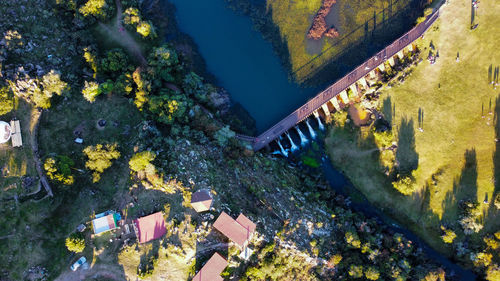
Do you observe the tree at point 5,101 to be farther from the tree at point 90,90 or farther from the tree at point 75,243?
the tree at point 75,243

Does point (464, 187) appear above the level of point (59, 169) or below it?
below

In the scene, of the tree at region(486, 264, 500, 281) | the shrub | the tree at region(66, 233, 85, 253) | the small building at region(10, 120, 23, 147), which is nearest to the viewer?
the tree at region(66, 233, 85, 253)

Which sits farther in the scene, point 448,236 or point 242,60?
point 242,60

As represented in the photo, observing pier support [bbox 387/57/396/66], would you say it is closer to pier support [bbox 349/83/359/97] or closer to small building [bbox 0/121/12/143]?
pier support [bbox 349/83/359/97]

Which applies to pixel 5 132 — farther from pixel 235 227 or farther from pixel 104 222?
pixel 235 227

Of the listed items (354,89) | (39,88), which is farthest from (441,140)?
(39,88)

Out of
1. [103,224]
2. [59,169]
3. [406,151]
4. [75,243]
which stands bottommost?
[406,151]

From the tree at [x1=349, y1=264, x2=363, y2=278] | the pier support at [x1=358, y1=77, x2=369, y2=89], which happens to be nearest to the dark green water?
the pier support at [x1=358, y1=77, x2=369, y2=89]
